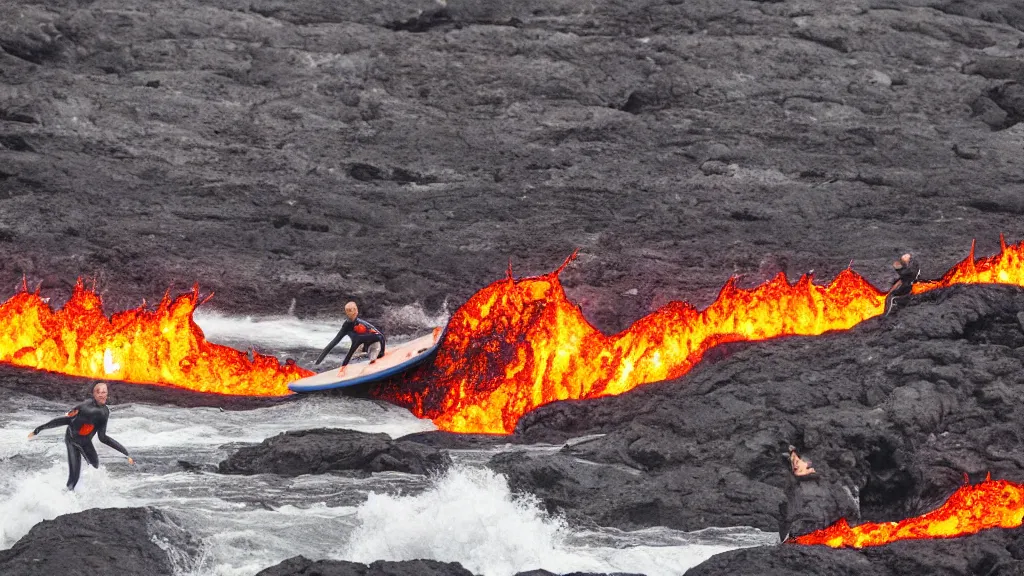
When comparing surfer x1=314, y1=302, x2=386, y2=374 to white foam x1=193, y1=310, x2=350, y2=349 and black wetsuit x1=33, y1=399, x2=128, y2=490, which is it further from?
black wetsuit x1=33, y1=399, x2=128, y2=490

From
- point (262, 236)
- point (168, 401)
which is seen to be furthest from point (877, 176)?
point (168, 401)

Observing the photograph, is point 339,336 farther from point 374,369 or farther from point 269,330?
point 269,330

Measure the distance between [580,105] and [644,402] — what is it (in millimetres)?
10155

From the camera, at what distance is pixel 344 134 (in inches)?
987

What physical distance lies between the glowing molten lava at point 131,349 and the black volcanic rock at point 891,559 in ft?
29.7

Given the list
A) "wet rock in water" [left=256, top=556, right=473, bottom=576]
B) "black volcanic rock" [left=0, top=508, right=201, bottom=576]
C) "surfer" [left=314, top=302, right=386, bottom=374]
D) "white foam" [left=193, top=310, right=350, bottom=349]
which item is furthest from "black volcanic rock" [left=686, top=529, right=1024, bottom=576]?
"white foam" [left=193, top=310, right=350, bottom=349]

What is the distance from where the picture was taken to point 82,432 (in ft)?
47.9

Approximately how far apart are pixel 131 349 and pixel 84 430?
5248 millimetres

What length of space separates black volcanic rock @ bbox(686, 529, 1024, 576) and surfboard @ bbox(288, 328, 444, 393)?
691 centimetres

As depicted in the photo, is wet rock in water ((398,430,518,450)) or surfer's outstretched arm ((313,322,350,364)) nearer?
wet rock in water ((398,430,518,450))

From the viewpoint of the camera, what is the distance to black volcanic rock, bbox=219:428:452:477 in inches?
590

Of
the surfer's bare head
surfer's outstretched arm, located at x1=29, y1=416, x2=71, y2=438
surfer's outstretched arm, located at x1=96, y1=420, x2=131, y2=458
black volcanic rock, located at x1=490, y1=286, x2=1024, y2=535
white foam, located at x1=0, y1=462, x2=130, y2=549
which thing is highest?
the surfer's bare head

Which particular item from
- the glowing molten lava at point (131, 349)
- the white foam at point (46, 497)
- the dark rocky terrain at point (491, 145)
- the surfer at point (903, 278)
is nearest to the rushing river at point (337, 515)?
the white foam at point (46, 497)

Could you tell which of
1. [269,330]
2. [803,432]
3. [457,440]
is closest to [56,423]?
[457,440]
